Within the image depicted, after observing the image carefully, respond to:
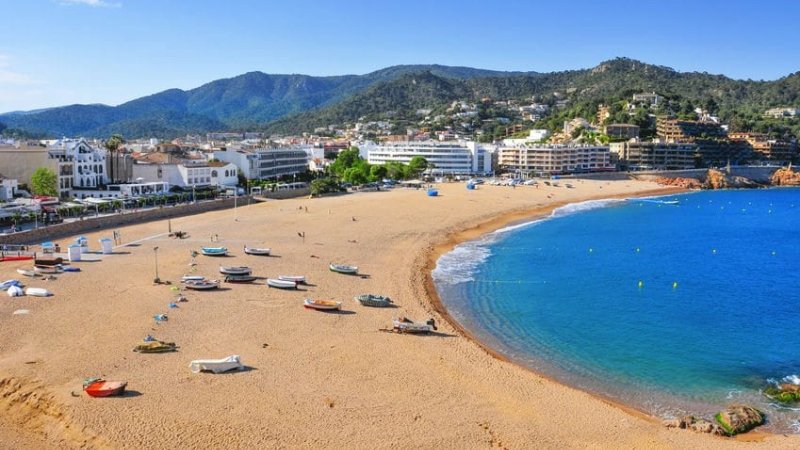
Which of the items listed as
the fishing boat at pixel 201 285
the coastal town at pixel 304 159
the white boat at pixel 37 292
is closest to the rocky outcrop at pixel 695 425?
the fishing boat at pixel 201 285

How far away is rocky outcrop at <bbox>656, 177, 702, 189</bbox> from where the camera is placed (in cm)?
10712

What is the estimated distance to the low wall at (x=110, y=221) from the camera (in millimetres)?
39281

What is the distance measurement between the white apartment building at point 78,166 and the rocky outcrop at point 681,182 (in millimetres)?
86763

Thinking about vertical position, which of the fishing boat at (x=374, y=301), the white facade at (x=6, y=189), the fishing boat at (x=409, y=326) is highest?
the white facade at (x=6, y=189)

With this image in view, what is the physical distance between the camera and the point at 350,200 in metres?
67.2

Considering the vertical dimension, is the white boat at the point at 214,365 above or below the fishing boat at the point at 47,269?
below

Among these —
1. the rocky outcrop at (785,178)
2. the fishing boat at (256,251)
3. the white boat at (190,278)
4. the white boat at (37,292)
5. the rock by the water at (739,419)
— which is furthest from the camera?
the rocky outcrop at (785,178)

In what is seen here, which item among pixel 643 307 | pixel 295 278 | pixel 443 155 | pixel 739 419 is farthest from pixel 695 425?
pixel 443 155

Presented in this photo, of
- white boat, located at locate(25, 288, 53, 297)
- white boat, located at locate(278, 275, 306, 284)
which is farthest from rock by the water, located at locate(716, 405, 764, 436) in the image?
white boat, located at locate(25, 288, 53, 297)

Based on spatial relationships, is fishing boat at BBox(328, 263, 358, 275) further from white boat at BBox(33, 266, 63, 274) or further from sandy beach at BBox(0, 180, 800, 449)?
white boat at BBox(33, 266, 63, 274)

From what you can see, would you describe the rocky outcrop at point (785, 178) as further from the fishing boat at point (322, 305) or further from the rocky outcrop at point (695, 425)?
the rocky outcrop at point (695, 425)

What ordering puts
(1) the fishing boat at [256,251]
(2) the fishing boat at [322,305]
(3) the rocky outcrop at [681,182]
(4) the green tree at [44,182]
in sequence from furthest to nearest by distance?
(3) the rocky outcrop at [681,182] → (4) the green tree at [44,182] → (1) the fishing boat at [256,251] → (2) the fishing boat at [322,305]

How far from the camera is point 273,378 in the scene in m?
20.0

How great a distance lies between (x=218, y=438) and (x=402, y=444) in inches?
185
